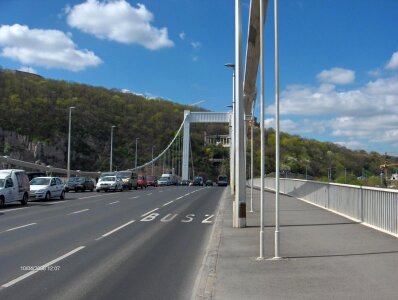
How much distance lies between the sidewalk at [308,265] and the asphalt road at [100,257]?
0.58m

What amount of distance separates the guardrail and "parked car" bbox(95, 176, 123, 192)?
83.6 ft

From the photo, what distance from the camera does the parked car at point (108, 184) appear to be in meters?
46.5

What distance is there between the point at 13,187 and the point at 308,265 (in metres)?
20.6

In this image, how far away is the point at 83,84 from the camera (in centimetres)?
11725

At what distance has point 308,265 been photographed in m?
8.62

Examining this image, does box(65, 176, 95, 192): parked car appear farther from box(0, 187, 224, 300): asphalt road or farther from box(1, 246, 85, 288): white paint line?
box(1, 246, 85, 288): white paint line

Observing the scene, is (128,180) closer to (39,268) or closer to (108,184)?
(108,184)

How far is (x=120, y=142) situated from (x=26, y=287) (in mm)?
95787

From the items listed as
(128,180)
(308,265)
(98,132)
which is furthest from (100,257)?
(98,132)

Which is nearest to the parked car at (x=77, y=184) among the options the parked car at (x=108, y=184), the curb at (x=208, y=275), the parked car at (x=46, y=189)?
the parked car at (x=108, y=184)

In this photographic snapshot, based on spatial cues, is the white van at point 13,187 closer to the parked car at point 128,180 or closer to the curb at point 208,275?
the curb at point 208,275

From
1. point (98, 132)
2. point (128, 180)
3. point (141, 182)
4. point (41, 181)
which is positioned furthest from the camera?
point (98, 132)

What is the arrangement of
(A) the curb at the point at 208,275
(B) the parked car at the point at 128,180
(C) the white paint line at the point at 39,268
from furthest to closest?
(B) the parked car at the point at 128,180
(C) the white paint line at the point at 39,268
(A) the curb at the point at 208,275

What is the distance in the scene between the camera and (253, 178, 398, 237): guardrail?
40.0 ft
